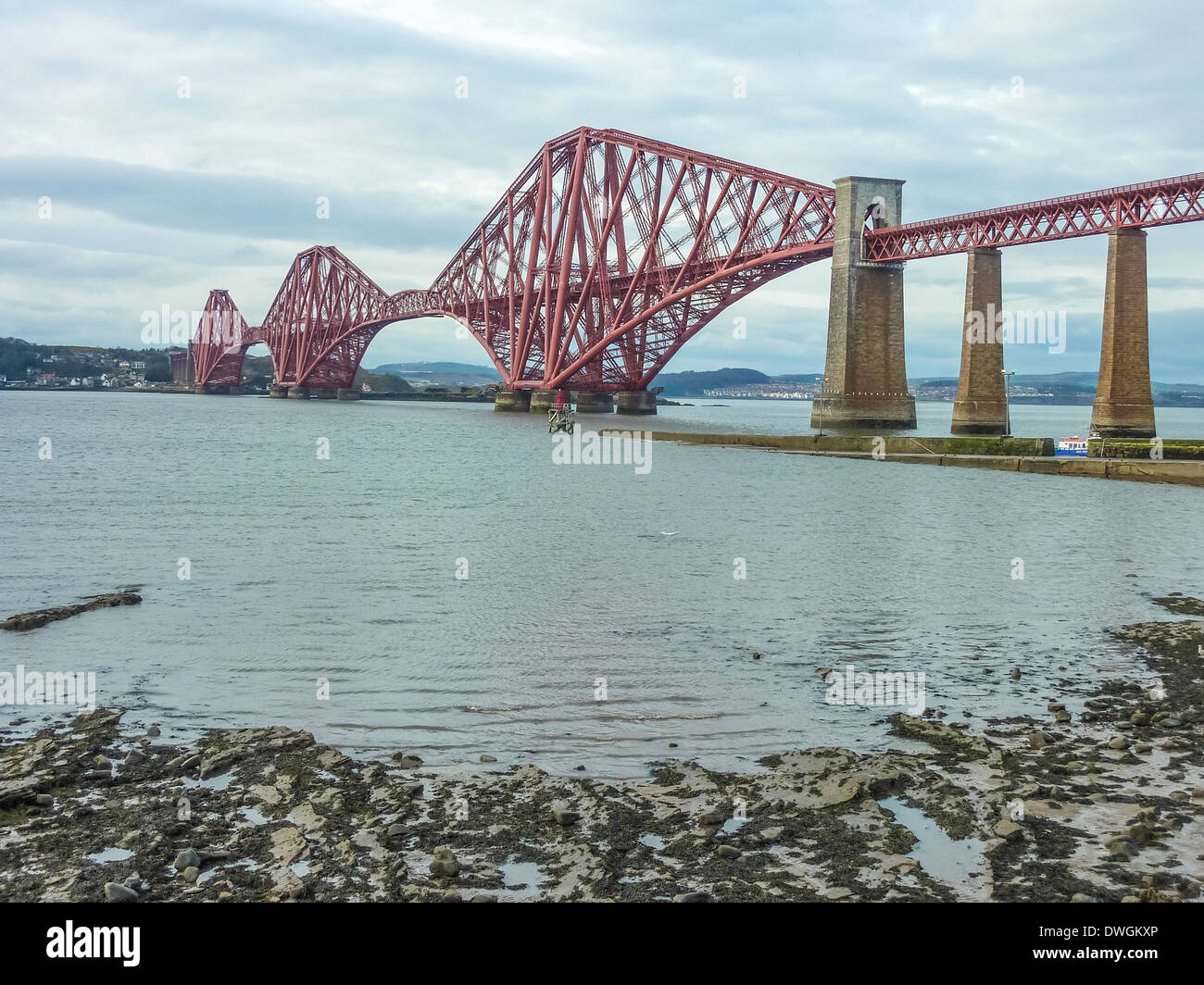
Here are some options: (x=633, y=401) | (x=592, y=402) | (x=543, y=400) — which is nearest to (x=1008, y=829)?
(x=633, y=401)

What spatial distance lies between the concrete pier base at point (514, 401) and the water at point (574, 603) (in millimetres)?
85733

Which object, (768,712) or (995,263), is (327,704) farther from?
(995,263)

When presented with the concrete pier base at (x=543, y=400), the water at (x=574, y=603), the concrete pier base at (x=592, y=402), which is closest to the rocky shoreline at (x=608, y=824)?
the water at (x=574, y=603)

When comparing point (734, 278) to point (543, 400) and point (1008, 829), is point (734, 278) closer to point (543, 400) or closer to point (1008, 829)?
point (543, 400)

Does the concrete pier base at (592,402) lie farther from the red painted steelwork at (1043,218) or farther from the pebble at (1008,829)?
the pebble at (1008,829)

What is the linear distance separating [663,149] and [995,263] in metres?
39.5

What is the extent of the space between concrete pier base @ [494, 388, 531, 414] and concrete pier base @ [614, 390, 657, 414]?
47.6ft

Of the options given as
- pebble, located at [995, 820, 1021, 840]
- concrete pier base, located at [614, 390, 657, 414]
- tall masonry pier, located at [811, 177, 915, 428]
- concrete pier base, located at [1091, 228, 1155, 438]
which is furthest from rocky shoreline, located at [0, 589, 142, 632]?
concrete pier base, located at [614, 390, 657, 414]

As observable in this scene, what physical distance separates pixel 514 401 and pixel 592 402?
40.4ft

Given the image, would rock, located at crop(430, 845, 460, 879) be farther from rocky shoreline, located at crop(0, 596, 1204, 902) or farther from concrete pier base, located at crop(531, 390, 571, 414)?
concrete pier base, located at crop(531, 390, 571, 414)

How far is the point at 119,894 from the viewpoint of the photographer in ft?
21.4
